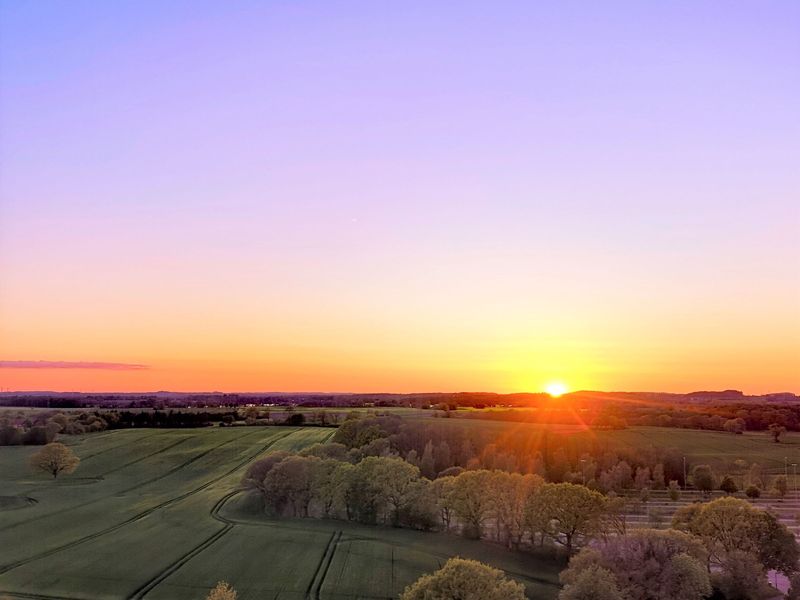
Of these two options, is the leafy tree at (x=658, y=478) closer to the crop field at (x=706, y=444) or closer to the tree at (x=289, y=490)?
the crop field at (x=706, y=444)

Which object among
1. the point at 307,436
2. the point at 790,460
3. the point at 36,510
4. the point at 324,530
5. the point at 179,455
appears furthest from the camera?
the point at 307,436

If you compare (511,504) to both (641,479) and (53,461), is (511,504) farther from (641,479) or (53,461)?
(53,461)

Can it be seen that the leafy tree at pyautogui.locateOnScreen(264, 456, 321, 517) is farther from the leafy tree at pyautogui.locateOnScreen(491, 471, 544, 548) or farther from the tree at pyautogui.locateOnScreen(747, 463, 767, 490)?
the tree at pyautogui.locateOnScreen(747, 463, 767, 490)

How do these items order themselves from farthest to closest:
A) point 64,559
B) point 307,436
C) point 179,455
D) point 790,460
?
point 307,436
point 790,460
point 179,455
point 64,559

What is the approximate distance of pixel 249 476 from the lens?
105875 millimetres

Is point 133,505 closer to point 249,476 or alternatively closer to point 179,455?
point 249,476

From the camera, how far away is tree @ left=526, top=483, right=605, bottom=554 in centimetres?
8531

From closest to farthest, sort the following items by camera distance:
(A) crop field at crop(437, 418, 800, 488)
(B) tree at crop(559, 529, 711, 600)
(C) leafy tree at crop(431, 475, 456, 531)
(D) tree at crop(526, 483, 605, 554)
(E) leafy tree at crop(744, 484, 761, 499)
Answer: (B) tree at crop(559, 529, 711, 600) → (D) tree at crop(526, 483, 605, 554) → (C) leafy tree at crop(431, 475, 456, 531) → (E) leafy tree at crop(744, 484, 761, 499) → (A) crop field at crop(437, 418, 800, 488)

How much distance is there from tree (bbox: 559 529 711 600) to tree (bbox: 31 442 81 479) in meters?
115

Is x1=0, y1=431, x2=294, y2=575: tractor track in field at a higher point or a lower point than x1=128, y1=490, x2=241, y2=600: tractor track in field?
lower

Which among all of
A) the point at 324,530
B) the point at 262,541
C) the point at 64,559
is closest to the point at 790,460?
the point at 324,530

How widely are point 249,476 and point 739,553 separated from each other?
238 feet

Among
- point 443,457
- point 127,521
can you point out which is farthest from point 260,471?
point 443,457

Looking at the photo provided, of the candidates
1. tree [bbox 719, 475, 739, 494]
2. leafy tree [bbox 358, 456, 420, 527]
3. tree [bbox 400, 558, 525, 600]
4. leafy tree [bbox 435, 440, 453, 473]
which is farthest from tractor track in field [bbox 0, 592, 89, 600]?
tree [bbox 719, 475, 739, 494]
